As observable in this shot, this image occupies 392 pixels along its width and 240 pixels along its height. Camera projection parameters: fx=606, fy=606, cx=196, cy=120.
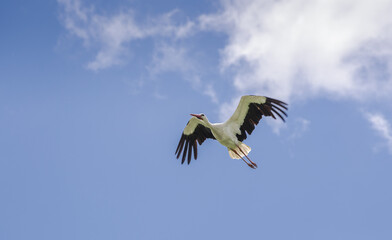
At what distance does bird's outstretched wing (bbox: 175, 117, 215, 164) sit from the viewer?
1369cm

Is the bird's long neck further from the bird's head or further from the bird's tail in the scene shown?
the bird's tail

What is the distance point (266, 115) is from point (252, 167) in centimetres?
118

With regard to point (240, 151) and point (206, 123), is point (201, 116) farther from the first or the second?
point (240, 151)

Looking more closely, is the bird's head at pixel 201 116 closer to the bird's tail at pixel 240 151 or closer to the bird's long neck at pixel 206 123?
the bird's long neck at pixel 206 123

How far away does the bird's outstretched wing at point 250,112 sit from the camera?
41.1ft

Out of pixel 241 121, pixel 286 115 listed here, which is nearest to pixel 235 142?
pixel 241 121

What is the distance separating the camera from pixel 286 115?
12383 millimetres

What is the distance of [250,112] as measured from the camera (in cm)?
1286

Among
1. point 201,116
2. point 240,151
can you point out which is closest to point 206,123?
point 201,116

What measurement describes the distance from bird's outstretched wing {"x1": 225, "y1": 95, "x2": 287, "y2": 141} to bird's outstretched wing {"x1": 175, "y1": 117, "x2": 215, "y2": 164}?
0.84 metres

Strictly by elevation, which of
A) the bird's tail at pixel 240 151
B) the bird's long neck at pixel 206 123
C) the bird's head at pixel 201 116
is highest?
the bird's head at pixel 201 116

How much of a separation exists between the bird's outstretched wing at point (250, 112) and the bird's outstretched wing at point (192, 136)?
0.84 m

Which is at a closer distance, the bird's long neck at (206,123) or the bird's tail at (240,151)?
the bird's long neck at (206,123)

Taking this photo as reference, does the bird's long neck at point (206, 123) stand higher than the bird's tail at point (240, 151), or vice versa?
the bird's long neck at point (206, 123)
